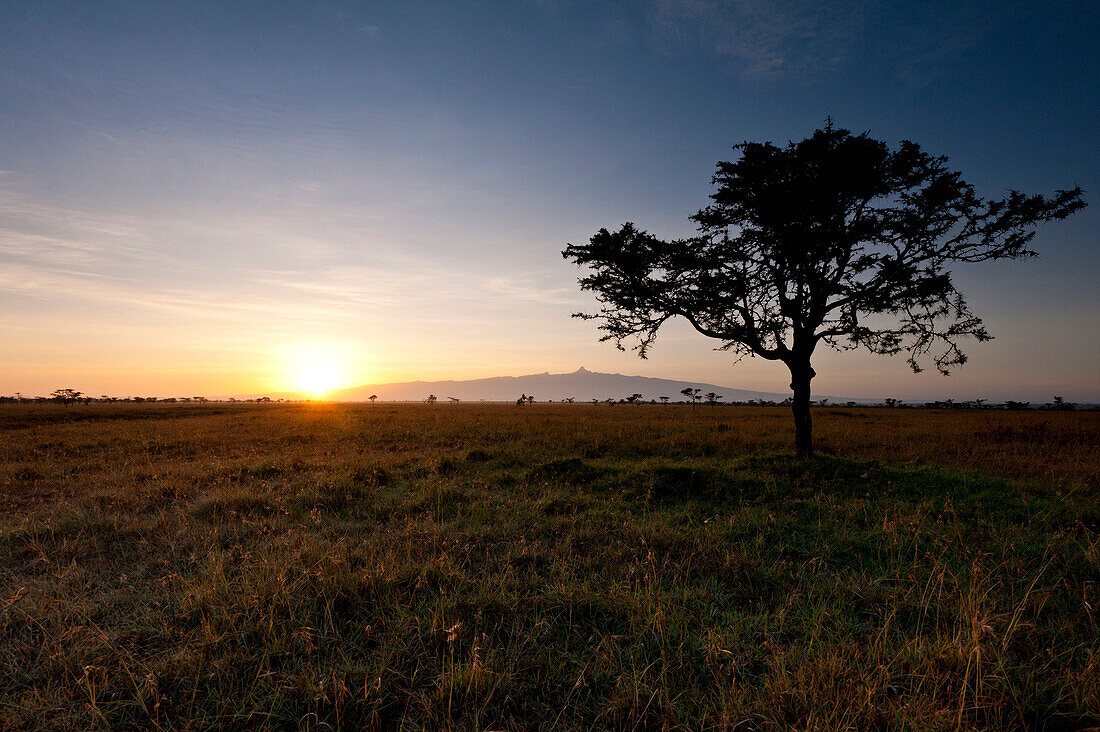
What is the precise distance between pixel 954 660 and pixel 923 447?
56.8 ft

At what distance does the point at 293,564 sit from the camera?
16.6ft

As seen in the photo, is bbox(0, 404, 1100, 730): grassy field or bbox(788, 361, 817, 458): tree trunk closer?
bbox(0, 404, 1100, 730): grassy field

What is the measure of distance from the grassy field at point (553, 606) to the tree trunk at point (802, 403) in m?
3.46

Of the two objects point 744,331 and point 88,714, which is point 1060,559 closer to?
point 744,331

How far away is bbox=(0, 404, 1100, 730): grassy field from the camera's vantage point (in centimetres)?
311

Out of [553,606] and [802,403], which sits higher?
[802,403]

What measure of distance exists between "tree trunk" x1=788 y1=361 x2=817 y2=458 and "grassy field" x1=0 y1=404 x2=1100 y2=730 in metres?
3.46

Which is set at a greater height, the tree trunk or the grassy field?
the tree trunk

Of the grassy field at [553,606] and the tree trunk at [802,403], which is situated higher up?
the tree trunk at [802,403]

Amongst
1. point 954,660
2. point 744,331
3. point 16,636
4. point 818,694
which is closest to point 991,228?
point 744,331

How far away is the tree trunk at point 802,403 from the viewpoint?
43.2 feet

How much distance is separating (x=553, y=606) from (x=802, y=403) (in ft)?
38.3

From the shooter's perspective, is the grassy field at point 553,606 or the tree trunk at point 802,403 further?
the tree trunk at point 802,403

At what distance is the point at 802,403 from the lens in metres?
13.3
